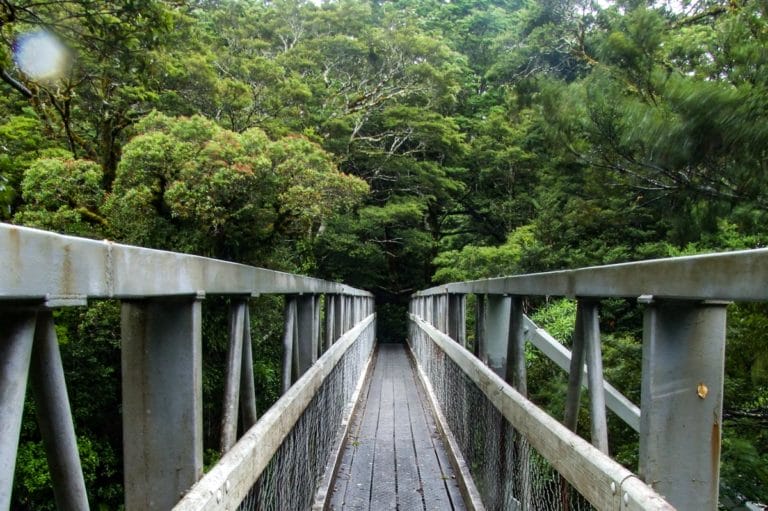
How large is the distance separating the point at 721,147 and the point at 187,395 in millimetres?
3208

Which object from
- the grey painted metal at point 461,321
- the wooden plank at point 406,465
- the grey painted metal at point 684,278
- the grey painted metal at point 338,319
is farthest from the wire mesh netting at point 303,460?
the grey painted metal at point 338,319

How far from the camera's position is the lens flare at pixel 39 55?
21.1ft

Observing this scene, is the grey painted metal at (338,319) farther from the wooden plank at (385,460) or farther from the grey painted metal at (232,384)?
the grey painted metal at (232,384)

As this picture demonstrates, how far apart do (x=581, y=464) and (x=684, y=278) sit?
1.39 ft

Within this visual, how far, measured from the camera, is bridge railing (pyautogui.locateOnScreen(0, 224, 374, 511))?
688mm

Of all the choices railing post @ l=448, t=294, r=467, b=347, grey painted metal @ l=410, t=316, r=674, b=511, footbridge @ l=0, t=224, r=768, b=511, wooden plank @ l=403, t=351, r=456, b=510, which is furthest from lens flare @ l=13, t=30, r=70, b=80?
grey painted metal @ l=410, t=316, r=674, b=511

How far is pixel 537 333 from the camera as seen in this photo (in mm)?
3508

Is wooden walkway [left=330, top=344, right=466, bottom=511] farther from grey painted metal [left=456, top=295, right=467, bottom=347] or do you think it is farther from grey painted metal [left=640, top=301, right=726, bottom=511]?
grey painted metal [left=640, top=301, right=726, bottom=511]

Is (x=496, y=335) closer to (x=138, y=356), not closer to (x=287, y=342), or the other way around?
(x=287, y=342)

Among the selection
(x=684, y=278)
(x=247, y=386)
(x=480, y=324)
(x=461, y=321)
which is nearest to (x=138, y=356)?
(x=247, y=386)

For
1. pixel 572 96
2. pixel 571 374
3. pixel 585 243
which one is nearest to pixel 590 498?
pixel 571 374

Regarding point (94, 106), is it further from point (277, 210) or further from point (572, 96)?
point (572, 96)

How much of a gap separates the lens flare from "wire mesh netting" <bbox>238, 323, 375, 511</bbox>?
15.7ft

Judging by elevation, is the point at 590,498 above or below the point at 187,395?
below
